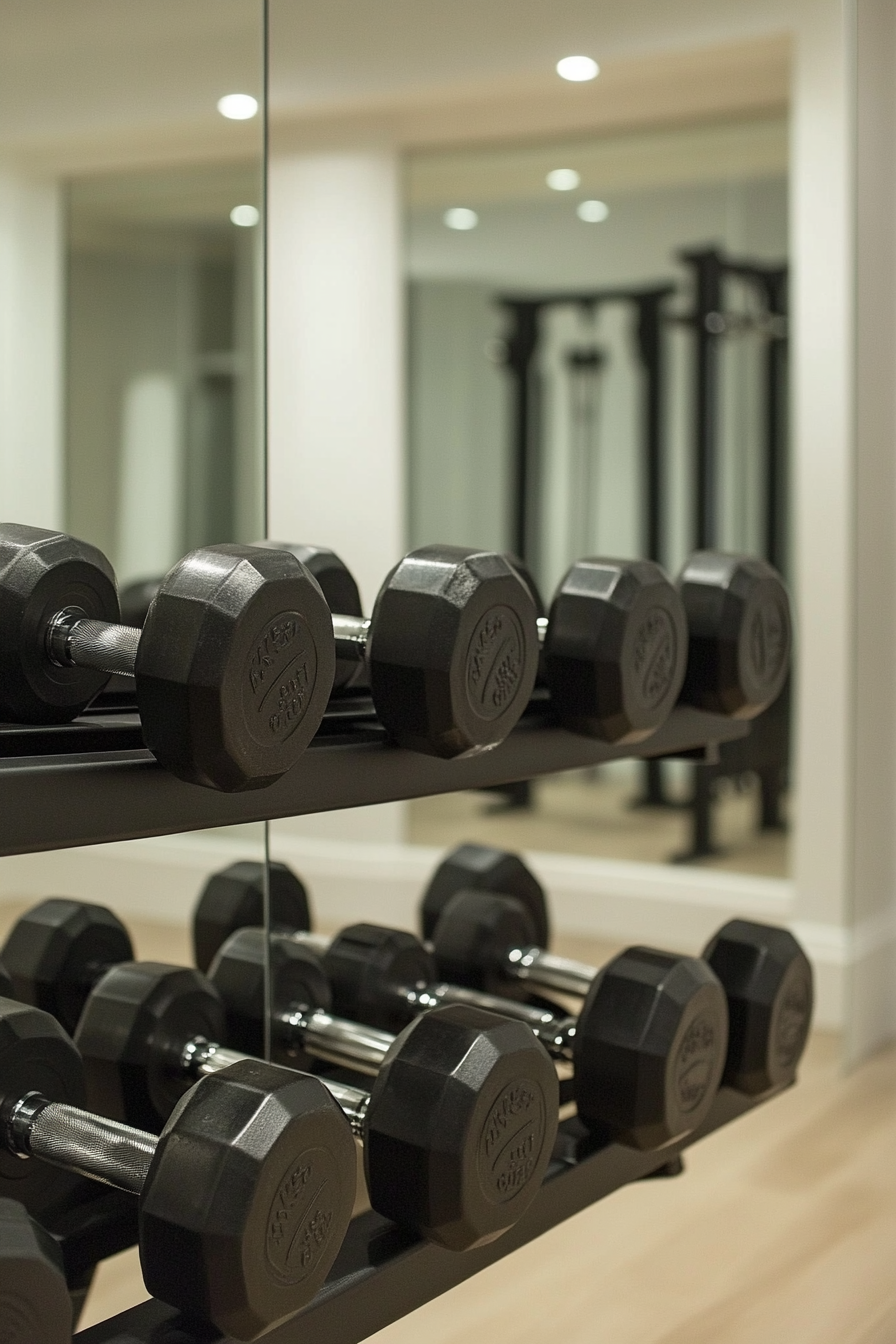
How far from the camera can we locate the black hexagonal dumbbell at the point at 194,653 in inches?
32.4

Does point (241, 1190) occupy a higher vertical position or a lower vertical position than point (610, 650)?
lower

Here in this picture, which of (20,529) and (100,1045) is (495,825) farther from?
(20,529)

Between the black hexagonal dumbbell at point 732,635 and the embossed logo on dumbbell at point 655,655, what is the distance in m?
0.14

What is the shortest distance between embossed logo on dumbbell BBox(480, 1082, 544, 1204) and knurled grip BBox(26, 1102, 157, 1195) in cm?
24

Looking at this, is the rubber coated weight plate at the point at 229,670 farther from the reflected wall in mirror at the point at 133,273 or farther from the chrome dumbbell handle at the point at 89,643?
the reflected wall in mirror at the point at 133,273

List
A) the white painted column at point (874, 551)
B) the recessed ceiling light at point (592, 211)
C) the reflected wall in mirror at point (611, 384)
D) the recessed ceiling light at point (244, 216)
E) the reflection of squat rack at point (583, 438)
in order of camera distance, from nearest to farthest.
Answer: the recessed ceiling light at point (244, 216) < the white painted column at point (874, 551) < the reflected wall in mirror at point (611, 384) < the recessed ceiling light at point (592, 211) < the reflection of squat rack at point (583, 438)

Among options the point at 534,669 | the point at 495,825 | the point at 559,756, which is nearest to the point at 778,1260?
the point at 559,756

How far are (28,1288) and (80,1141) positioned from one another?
8.7 inches

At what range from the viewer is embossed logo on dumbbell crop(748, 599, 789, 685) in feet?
4.52

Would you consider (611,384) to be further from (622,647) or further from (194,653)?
(194,653)

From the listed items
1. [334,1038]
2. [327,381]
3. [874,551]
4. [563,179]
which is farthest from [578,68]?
[334,1038]

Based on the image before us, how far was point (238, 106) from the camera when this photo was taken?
1.54 meters

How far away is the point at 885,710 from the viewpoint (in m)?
3.05

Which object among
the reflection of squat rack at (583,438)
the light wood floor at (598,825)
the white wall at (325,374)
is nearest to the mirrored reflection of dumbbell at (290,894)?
the white wall at (325,374)
